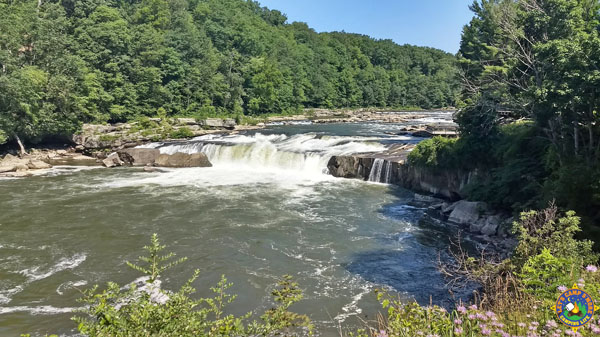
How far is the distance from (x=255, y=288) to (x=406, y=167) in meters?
14.7

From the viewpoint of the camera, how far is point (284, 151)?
99.0 ft

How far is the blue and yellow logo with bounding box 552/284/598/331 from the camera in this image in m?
3.92

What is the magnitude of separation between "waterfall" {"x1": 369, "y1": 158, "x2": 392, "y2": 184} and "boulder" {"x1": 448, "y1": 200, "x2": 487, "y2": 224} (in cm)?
678

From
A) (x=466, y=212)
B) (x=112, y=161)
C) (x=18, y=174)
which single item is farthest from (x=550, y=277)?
(x=112, y=161)

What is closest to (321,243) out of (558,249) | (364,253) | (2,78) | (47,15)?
(364,253)

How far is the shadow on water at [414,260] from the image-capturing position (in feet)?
37.1

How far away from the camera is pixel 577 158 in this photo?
41.3 ft

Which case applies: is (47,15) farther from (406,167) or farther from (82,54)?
(406,167)

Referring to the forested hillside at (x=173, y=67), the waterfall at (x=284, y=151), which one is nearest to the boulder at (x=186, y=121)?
the forested hillside at (x=173, y=67)

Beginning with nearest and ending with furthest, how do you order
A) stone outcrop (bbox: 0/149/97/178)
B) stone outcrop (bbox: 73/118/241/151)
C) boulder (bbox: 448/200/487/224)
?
boulder (bbox: 448/200/487/224), stone outcrop (bbox: 0/149/97/178), stone outcrop (bbox: 73/118/241/151)

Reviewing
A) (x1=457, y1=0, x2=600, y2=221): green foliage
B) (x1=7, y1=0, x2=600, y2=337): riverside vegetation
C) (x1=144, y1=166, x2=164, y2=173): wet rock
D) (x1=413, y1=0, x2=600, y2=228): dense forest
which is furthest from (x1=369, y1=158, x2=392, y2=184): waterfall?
(x1=144, y1=166, x2=164, y2=173): wet rock

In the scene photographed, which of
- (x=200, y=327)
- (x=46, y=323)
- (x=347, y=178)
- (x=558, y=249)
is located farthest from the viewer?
(x=347, y=178)

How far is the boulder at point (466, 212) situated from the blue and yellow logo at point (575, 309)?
1337 cm

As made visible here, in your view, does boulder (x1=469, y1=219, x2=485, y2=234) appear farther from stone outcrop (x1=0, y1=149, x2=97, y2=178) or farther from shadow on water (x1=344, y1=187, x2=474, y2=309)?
stone outcrop (x1=0, y1=149, x2=97, y2=178)
